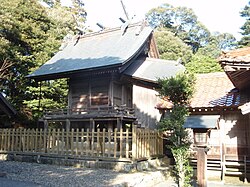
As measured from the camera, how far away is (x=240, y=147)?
38.0 ft

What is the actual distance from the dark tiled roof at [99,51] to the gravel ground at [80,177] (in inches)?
241

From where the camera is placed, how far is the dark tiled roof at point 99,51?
1545 centimetres

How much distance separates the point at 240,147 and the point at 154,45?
1002cm

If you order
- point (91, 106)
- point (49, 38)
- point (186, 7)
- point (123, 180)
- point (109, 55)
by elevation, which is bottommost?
point (123, 180)

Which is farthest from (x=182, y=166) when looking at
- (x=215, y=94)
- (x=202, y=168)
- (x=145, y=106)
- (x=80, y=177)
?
(x=145, y=106)

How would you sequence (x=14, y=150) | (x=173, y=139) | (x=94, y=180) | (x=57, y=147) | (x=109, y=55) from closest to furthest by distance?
(x=94, y=180)
(x=173, y=139)
(x=57, y=147)
(x=14, y=150)
(x=109, y=55)

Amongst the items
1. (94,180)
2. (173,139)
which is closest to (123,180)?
(94,180)

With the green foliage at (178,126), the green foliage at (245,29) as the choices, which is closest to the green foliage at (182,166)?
the green foliage at (178,126)

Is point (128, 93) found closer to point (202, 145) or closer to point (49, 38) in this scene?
point (202, 145)

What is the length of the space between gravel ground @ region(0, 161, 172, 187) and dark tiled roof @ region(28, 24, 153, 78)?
6.11 m

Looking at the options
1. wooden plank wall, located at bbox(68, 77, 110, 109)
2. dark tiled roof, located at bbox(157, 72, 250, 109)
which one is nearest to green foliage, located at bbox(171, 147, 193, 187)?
dark tiled roof, located at bbox(157, 72, 250, 109)

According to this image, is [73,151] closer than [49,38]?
Yes

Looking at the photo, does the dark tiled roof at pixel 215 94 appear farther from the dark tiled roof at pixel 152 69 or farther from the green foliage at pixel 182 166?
the green foliage at pixel 182 166

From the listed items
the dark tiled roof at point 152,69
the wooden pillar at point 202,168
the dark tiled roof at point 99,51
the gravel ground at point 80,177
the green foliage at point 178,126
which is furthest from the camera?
the dark tiled roof at point 152,69
